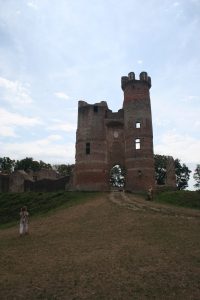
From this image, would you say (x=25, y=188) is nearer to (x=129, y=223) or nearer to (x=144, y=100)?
(x=144, y=100)

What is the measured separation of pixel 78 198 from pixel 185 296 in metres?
24.4

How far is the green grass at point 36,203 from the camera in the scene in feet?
99.9

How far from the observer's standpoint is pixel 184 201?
29469 millimetres

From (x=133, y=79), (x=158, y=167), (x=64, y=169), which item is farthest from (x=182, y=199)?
(x=64, y=169)

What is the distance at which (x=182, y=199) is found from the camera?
98.4 ft

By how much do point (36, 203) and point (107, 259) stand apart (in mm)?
22289

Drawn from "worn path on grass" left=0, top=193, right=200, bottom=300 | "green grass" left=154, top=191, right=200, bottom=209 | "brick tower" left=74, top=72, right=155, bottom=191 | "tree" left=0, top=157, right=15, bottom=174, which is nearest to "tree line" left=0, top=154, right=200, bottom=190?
"tree" left=0, top=157, right=15, bottom=174

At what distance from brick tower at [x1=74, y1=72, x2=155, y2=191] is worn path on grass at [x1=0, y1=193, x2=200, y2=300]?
1928cm

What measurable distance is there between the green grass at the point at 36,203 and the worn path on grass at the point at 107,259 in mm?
9726

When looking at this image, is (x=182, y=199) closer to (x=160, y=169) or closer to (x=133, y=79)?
(x=133, y=79)

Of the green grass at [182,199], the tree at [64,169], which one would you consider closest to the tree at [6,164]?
the tree at [64,169]

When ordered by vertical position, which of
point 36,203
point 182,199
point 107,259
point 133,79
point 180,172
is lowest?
point 107,259

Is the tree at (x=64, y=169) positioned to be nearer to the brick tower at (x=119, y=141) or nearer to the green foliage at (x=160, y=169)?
the green foliage at (x=160, y=169)

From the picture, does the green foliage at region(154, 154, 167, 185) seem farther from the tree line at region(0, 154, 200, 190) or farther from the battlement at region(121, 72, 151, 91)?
the battlement at region(121, 72, 151, 91)
